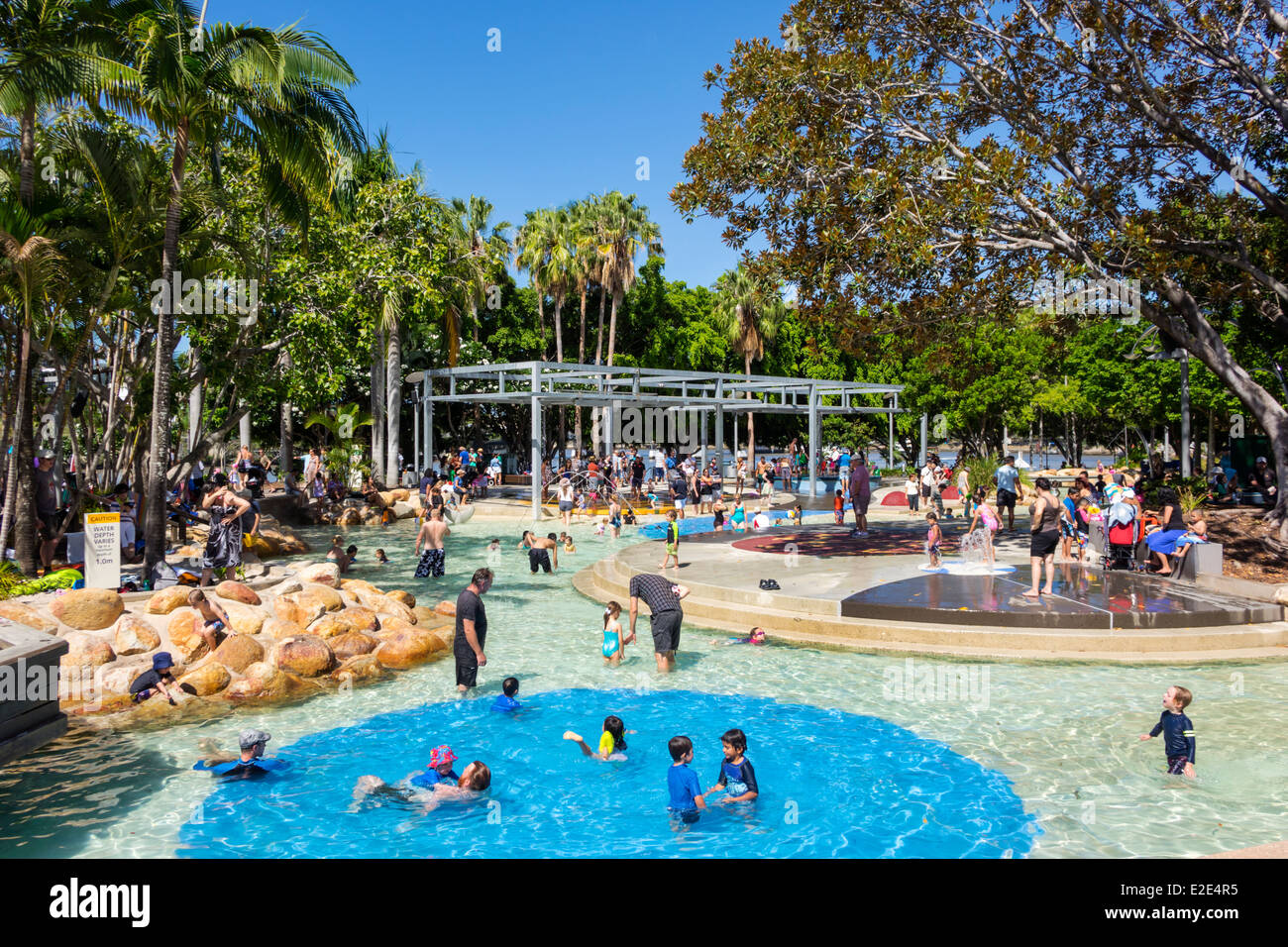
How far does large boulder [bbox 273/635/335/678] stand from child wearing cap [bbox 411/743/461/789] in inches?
148

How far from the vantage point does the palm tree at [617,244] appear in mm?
42938

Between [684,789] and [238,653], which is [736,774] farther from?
[238,653]

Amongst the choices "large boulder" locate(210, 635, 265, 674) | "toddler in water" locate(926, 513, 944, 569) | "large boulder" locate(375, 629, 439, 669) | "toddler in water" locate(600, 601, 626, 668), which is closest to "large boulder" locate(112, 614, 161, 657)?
"large boulder" locate(210, 635, 265, 674)

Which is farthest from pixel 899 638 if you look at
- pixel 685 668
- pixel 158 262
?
pixel 158 262

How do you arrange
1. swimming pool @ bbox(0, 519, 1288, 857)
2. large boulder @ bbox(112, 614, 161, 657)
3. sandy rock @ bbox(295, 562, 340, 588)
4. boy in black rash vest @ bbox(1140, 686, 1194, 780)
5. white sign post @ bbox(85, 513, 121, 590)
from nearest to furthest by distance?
swimming pool @ bbox(0, 519, 1288, 857)
boy in black rash vest @ bbox(1140, 686, 1194, 780)
large boulder @ bbox(112, 614, 161, 657)
white sign post @ bbox(85, 513, 121, 590)
sandy rock @ bbox(295, 562, 340, 588)

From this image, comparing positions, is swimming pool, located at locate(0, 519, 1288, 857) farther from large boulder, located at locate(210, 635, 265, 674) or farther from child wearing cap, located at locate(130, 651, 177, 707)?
large boulder, located at locate(210, 635, 265, 674)

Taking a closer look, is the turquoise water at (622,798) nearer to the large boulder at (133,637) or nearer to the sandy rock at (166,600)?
the large boulder at (133,637)

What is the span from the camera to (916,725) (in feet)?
29.3

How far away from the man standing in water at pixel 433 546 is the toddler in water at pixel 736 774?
11061 millimetres

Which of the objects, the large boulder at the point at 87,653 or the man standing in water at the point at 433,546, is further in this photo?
the man standing in water at the point at 433,546

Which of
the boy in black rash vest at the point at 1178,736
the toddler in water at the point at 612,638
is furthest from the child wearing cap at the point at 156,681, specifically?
the boy in black rash vest at the point at 1178,736

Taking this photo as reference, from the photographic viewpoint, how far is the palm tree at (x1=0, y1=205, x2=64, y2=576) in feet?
37.9
